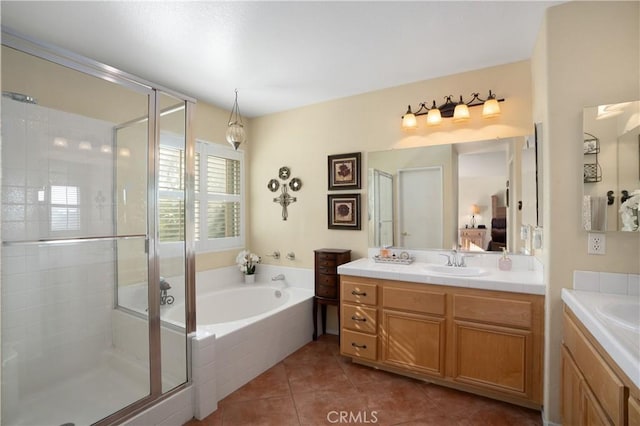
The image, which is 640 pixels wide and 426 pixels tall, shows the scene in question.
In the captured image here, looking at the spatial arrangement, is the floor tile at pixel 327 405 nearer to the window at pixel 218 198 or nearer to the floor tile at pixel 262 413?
the floor tile at pixel 262 413

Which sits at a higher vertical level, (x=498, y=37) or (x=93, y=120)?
(x=498, y=37)

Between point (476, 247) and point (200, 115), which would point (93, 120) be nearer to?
point (200, 115)

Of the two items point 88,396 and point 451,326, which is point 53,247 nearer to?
point 88,396

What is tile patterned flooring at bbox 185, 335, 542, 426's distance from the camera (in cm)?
198

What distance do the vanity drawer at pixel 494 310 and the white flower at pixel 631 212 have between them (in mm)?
683

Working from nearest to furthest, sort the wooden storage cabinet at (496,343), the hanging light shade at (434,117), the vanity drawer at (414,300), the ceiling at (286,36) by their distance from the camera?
the ceiling at (286,36)
the wooden storage cabinet at (496,343)
the vanity drawer at (414,300)
the hanging light shade at (434,117)

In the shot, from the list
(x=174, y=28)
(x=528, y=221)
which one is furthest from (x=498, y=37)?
(x=174, y=28)

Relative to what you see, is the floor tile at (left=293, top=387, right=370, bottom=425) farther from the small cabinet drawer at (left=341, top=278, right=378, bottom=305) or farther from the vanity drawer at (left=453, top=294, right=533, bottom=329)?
the vanity drawer at (left=453, top=294, right=533, bottom=329)

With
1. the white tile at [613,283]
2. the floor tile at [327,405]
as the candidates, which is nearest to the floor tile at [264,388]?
the floor tile at [327,405]

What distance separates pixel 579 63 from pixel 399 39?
109 cm

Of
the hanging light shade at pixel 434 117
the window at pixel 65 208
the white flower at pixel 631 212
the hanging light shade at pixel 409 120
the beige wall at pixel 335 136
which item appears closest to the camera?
the white flower at pixel 631 212

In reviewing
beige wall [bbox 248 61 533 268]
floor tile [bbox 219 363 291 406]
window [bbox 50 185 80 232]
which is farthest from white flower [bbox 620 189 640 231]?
window [bbox 50 185 80 232]

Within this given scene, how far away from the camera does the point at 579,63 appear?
69.3 inches

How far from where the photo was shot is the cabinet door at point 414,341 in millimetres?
2252
